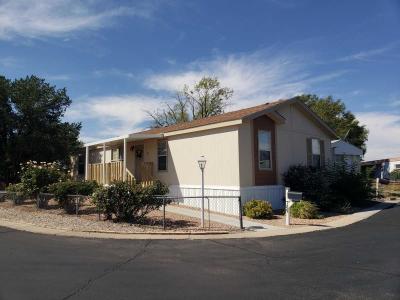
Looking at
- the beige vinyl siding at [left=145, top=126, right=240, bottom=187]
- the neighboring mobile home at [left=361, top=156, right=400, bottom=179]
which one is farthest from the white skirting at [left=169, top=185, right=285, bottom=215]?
the neighboring mobile home at [left=361, top=156, right=400, bottom=179]

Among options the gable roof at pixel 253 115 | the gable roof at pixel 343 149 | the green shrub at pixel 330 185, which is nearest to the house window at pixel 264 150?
the gable roof at pixel 253 115

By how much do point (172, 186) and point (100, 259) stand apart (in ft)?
35.6

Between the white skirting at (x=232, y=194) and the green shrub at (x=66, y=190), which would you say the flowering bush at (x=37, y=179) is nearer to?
the green shrub at (x=66, y=190)

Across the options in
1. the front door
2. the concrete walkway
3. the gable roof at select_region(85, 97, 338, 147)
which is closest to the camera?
the concrete walkway

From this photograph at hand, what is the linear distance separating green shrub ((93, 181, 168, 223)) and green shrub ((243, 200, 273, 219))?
3.39 m

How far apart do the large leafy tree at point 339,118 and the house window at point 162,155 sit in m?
29.4

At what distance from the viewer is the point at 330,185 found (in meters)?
18.3

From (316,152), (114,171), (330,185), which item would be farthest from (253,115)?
(114,171)

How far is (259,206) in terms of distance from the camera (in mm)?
14633

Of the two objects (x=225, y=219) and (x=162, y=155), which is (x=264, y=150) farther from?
(x=162, y=155)

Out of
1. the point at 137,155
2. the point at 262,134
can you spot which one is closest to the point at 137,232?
the point at 262,134

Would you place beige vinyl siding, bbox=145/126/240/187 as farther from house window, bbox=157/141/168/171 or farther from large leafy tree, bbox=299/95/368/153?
large leafy tree, bbox=299/95/368/153

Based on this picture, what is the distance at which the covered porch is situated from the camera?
780 inches

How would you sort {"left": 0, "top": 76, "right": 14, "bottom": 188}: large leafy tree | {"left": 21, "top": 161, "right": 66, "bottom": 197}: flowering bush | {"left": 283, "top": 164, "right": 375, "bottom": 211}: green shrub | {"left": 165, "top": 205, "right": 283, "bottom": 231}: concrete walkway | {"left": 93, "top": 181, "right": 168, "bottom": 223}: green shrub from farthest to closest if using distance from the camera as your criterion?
{"left": 0, "top": 76, "right": 14, "bottom": 188}: large leafy tree → {"left": 283, "top": 164, "right": 375, "bottom": 211}: green shrub → {"left": 21, "top": 161, "right": 66, "bottom": 197}: flowering bush → {"left": 165, "top": 205, "right": 283, "bottom": 231}: concrete walkway → {"left": 93, "top": 181, "right": 168, "bottom": 223}: green shrub
